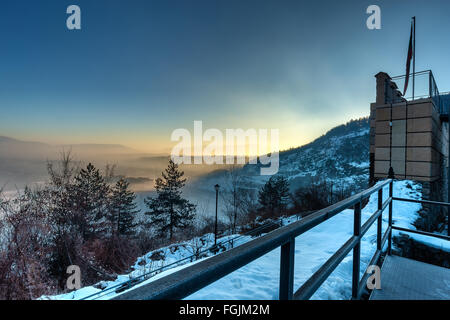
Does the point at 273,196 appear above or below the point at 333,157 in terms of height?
below

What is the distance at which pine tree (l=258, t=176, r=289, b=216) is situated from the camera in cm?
3198

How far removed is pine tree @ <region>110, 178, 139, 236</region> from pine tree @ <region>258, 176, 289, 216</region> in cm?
1800

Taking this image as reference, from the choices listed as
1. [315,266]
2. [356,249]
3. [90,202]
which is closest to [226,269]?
[356,249]

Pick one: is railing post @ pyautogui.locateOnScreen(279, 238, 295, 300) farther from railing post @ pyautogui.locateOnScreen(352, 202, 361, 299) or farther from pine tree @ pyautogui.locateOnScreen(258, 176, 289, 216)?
pine tree @ pyautogui.locateOnScreen(258, 176, 289, 216)

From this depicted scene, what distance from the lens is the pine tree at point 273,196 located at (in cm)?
3198

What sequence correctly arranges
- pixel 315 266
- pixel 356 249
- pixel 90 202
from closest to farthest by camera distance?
pixel 356 249, pixel 315 266, pixel 90 202

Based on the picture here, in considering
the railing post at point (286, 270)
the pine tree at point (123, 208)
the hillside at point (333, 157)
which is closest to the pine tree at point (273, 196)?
the pine tree at point (123, 208)

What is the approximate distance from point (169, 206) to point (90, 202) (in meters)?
11.0

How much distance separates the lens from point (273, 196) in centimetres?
3238

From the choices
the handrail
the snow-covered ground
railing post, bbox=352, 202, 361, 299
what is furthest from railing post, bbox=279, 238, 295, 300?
the snow-covered ground

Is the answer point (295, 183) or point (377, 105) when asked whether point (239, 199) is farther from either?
point (295, 183)

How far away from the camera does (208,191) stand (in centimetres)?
5556

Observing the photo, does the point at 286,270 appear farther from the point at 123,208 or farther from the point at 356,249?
the point at 123,208
